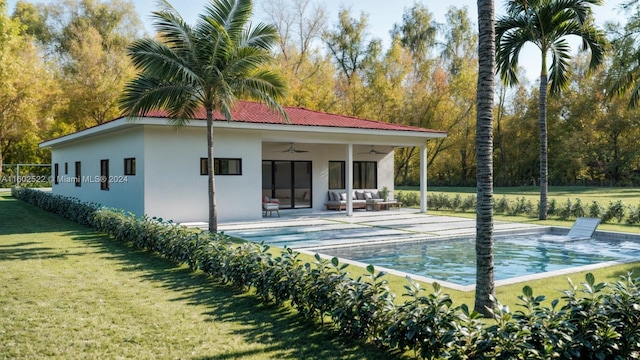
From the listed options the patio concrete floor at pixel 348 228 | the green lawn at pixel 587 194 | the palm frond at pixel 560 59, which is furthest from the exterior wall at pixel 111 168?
the green lawn at pixel 587 194

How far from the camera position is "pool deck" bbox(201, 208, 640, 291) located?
13.1m

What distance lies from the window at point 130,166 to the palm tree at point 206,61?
5070 millimetres

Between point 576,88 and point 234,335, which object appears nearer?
point 234,335

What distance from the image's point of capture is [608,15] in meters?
17.9

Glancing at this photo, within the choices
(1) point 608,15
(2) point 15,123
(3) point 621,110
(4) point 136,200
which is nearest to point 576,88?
(3) point 621,110

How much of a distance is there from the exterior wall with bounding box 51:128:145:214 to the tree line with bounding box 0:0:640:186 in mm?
14072

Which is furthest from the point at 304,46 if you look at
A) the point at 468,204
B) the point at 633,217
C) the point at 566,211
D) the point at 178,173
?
the point at 633,217

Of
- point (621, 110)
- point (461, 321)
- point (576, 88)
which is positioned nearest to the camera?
point (461, 321)

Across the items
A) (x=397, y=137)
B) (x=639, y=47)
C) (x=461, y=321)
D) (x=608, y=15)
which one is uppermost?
(x=608, y=15)

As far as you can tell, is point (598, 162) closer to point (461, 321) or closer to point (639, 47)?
point (639, 47)

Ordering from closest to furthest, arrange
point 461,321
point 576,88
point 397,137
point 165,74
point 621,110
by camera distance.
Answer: point 461,321
point 165,74
point 397,137
point 621,110
point 576,88

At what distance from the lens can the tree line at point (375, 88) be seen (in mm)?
37750

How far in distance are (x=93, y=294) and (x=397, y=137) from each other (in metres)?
15.8

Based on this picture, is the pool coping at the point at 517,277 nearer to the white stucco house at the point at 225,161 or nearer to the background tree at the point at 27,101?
the white stucco house at the point at 225,161
